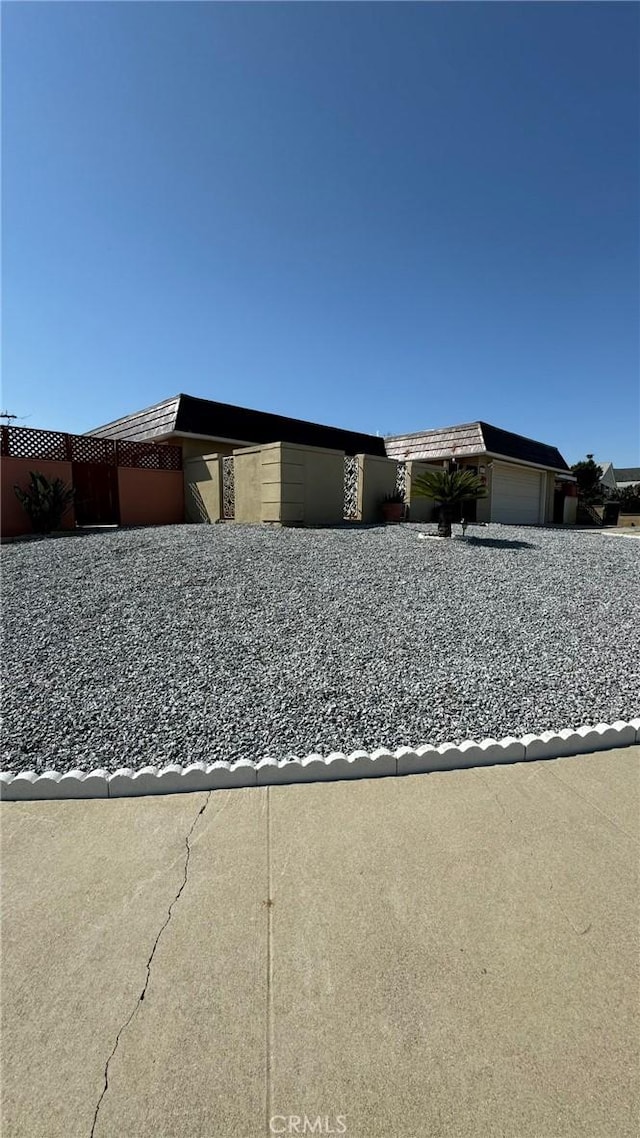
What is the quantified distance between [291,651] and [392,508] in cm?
775

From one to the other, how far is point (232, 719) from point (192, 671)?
2.52ft

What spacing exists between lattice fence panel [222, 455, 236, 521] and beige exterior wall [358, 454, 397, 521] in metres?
3.04

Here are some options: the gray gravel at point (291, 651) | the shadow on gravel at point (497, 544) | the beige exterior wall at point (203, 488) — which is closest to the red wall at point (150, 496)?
the beige exterior wall at point (203, 488)

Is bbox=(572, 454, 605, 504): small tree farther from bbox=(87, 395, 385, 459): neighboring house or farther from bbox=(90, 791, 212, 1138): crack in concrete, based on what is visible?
bbox=(90, 791, 212, 1138): crack in concrete

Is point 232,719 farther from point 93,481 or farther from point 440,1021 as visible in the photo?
point 93,481

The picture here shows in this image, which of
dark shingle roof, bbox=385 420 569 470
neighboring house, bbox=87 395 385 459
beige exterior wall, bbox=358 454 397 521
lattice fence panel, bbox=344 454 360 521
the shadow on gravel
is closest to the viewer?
the shadow on gravel

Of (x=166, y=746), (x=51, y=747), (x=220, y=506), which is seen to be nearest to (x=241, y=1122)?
(x=166, y=746)

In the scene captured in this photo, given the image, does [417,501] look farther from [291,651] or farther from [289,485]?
[291,651]

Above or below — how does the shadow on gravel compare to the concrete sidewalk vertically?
above

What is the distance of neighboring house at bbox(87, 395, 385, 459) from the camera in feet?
39.1

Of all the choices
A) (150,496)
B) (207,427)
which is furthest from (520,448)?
(150,496)

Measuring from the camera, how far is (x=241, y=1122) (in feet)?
3.91

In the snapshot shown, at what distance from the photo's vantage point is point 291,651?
413 cm

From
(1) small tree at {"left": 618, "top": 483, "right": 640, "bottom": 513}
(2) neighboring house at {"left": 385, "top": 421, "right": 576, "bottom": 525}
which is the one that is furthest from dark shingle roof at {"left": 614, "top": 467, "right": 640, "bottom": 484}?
(2) neighboring house at {"left": 385, "top": 421, "right": 576, "bottom": 525}
